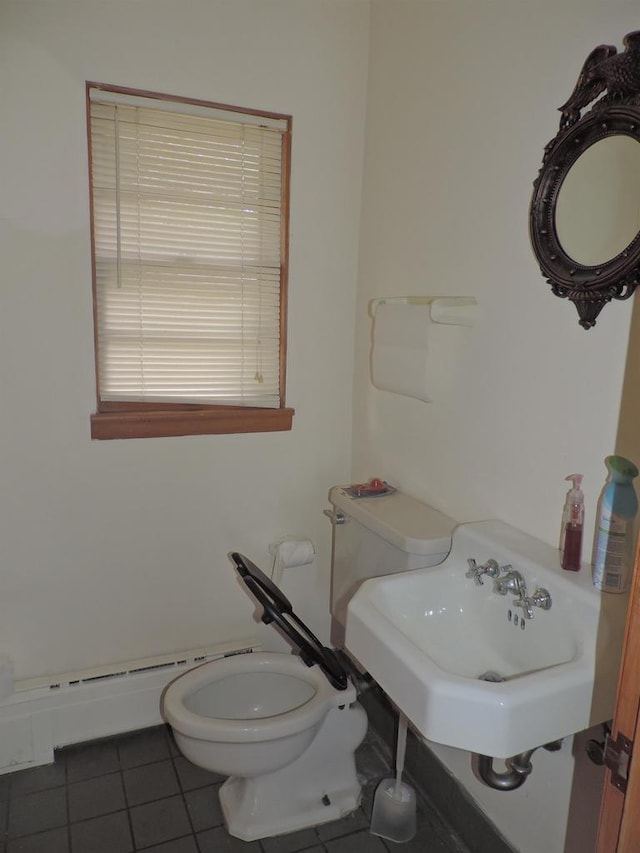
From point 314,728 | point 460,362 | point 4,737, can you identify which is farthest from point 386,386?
point 4,737

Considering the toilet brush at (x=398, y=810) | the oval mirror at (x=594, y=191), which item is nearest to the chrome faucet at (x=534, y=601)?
the oval mirror at (x=594, y=191)

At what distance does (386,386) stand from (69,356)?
3.22 ft

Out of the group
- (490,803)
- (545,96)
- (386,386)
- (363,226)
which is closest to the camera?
(545,96)

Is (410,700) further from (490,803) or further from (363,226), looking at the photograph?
(363,226)

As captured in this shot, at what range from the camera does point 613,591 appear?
1123 mm

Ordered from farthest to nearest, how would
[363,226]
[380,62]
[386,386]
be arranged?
[363,226], [380,62], [386,386]

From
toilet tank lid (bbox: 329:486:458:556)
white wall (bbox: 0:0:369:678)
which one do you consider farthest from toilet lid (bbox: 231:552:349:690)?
white wall (bbox: 0:0:369:678)

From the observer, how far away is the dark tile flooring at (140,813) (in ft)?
5.44

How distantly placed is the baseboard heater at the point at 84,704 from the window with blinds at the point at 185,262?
0.80m

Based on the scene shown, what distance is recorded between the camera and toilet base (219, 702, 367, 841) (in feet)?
5.62

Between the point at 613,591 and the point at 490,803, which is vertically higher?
the point at 613,591

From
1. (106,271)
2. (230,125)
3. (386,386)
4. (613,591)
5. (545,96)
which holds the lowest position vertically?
(613,591)

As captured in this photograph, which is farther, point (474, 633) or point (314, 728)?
point (314, 728)

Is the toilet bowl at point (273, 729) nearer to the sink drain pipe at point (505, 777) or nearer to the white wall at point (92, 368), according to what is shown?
the white wall at point (92, 368)
